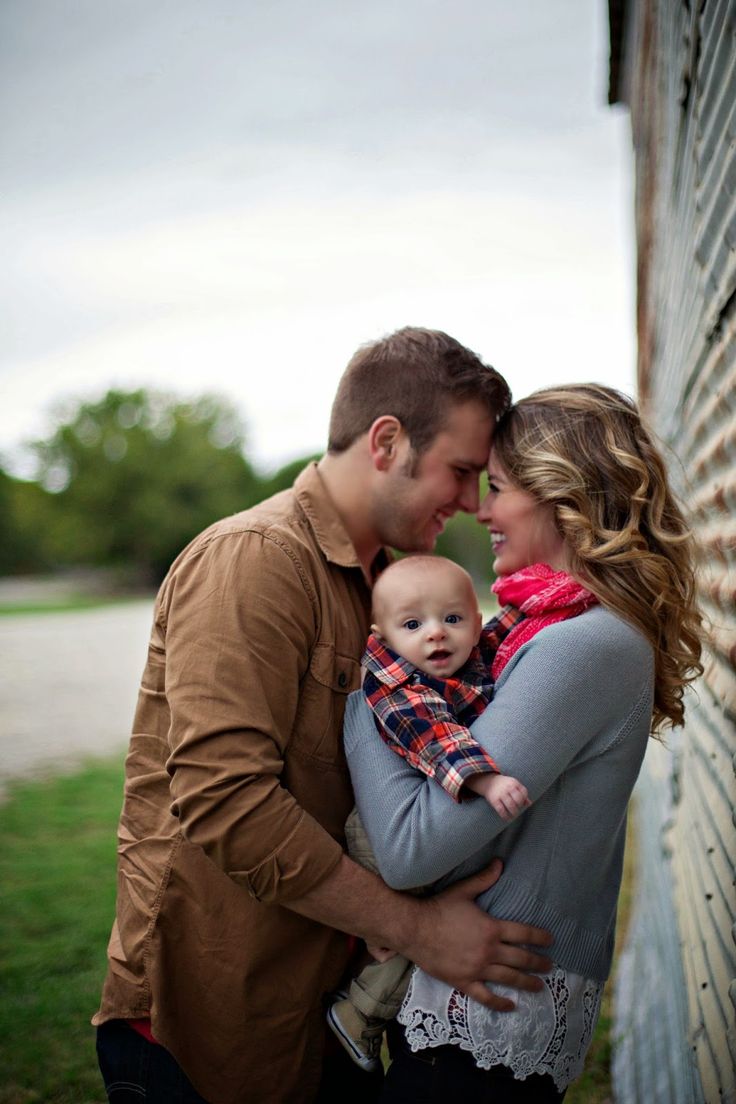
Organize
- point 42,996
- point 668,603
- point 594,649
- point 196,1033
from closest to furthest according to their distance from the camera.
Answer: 1. point 594,649
2. point 668,603
3. point 196,1033
4. point 42,996

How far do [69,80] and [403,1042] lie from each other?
12.6 meters

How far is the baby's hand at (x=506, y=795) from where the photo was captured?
179cm

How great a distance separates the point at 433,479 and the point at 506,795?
1.17 meters

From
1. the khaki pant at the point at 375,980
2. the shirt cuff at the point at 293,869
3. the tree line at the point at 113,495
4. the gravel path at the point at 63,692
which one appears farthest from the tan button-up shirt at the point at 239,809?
the tree line at the point at 113,495

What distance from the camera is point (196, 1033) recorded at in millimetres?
2217

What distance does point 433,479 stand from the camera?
8.88 feet

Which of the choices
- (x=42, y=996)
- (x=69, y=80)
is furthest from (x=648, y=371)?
(x=69, y=80)

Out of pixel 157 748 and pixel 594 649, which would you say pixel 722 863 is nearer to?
pixel 594 649

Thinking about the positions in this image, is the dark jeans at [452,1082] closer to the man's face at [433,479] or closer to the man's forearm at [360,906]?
the man's forearm at [360,906]

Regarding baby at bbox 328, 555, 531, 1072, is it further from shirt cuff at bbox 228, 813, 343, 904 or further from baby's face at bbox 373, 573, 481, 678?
shirt cuff at bbox 228, 813, 343, 904

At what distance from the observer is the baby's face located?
7.23ft

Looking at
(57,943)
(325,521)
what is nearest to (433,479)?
(325,521)

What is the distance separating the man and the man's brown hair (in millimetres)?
12

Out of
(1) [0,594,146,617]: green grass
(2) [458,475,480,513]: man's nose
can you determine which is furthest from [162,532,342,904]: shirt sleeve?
(1) [0,594,146,617]: green grass
